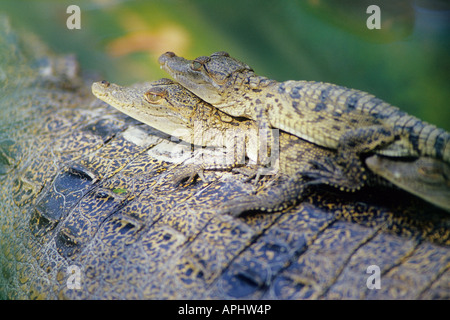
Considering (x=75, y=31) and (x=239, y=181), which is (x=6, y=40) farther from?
(x=239, y=181)

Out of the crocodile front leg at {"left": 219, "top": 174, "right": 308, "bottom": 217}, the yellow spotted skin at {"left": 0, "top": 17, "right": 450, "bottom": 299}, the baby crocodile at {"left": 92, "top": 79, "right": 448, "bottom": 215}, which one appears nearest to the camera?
the yellow spotted skin at {"left": 0, "top": 17, "right": 450, "bottom": 299}

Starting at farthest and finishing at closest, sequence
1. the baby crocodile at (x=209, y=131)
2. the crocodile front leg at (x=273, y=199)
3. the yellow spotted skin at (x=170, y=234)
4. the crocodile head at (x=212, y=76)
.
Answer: the crocodile head at (x=212, y=76) < the baby crocodile at (x=209, y=131) < the crocodile front leg at (x=273, y=199) < the yellow spotted skin at (x=170, y=234)

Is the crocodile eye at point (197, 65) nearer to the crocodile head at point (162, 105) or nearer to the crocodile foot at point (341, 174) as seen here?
the crocodile head at point (162, 105)

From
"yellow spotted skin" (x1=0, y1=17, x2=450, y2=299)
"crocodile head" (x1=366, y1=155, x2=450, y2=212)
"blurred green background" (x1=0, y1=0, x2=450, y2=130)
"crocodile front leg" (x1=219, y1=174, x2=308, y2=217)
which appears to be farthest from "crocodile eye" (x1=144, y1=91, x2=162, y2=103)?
"blurred green background" (x1=0, y1=0, x2=450, y2=130)

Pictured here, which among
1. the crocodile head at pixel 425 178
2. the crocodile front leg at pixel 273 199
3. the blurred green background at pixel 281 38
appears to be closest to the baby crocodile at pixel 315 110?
the crocodile head at pixel 425 178

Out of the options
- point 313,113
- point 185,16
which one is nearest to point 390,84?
point 313,113

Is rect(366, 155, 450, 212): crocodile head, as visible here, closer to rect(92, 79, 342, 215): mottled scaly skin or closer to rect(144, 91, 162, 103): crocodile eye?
rect(92, 79, 342, 215): mottled scaly skin
